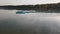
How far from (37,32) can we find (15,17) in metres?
0.18

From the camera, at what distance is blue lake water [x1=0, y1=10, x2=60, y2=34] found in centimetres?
62

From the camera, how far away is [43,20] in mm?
625

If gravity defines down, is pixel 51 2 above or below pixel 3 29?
above

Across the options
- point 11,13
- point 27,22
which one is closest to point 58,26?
point 27,22

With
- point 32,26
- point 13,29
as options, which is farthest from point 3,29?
point 32,26

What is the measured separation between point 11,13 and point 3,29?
0.41ft

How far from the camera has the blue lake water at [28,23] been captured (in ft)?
2.03

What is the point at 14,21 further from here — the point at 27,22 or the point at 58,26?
the point at 58,26

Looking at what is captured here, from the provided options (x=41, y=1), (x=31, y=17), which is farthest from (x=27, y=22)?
(x=41, y=1)

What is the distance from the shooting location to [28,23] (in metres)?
0.63

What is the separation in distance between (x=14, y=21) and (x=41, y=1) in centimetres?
22

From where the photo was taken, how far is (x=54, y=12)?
577mm

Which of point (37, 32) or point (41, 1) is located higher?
point (41, 1)

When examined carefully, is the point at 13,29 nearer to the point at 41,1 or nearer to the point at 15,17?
the point at 15,17
